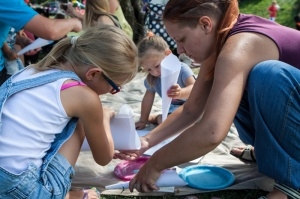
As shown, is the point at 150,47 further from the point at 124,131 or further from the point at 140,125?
the point at 124,131

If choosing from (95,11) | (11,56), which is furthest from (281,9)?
(11,56)

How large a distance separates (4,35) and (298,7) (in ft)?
17.6

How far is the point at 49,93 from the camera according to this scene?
151cm

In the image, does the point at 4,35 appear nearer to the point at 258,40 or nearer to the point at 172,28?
the point at 172,28

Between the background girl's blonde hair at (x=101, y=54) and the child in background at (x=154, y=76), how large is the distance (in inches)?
33.1

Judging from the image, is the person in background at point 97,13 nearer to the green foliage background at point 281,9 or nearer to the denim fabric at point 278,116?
the denim fabric at point 278,116

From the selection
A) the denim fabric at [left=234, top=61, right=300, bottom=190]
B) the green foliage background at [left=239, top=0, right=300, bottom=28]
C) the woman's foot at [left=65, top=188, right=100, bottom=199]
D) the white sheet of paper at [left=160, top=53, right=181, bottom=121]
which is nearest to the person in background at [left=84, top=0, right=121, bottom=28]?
the white sheet of paper at [left=160, top=53, right=181, bottom=121]

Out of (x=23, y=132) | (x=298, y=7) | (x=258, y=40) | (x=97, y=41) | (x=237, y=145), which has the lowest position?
(x=298, y=7)

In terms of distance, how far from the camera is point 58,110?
1.51 metres

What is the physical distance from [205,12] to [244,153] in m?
0.87

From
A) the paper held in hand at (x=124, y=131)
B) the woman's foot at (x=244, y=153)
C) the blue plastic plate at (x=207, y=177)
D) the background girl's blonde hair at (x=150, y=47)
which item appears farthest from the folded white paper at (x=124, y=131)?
the background girl's blonde hair at (x=150, y=47)

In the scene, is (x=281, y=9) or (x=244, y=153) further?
(x=281, y=9)

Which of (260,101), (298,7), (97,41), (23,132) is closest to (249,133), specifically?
(260,101)

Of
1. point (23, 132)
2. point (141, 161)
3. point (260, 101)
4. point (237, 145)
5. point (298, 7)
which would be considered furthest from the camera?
point (298, 7)
